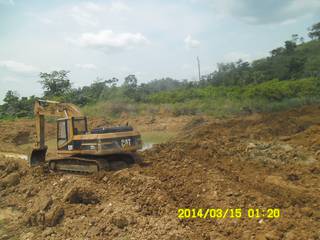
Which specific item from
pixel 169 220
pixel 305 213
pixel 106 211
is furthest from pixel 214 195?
pixel 106 211

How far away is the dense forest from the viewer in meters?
26.0

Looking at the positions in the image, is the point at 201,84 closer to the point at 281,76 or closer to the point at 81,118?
the point at 281,76

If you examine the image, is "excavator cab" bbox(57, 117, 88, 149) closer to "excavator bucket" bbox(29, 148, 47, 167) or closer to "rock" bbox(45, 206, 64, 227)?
"excavator bucket" bbox(29, 148, 47, 167)

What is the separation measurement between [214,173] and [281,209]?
97.0 inches

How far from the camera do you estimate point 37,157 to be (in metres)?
11.7

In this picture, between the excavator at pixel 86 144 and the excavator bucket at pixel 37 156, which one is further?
the excavator bucket at pixel 37 156

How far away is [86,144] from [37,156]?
297 centimetres

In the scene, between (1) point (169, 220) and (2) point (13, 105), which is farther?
(2) point (13, 105)

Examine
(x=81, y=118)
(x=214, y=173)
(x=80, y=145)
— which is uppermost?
(x=81, y=118)

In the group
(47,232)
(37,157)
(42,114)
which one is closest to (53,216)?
(47,232)

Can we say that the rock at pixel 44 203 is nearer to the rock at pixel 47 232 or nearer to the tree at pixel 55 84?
the rock at pixel 47 232

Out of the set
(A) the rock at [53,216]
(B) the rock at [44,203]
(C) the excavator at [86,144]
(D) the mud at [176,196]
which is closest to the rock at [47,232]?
(D) the mud at [176,196]

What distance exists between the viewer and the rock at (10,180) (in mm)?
10734

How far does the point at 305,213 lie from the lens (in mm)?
5801
